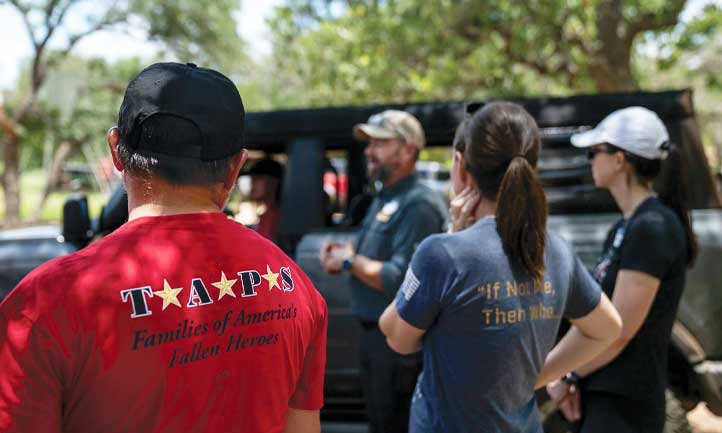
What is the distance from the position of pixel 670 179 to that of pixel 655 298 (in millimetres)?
450

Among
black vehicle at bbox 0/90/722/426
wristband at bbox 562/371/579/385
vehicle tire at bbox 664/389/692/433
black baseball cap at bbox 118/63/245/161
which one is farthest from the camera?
black vehicle at bbox 0/90/722/426

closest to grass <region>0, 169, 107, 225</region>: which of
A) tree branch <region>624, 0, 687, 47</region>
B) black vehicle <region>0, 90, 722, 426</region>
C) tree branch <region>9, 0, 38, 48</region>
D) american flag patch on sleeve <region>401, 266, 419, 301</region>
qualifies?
tree branch <region>9, 0, 38, 48</region>

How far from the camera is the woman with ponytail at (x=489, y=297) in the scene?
5.87ft

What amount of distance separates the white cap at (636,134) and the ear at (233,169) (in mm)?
1538

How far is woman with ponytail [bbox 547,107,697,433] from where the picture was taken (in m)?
2.22

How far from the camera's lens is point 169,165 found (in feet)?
4.13

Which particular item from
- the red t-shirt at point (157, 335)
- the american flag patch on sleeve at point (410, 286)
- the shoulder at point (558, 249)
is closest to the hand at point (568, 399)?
the shoulder at point (558, 249)

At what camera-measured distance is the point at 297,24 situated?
12.9 m

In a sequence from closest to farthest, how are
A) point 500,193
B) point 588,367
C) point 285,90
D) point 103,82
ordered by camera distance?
point 500,193
point 588,367
point 103,82
point 285,90

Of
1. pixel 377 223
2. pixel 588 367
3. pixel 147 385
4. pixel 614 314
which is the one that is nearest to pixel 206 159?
pixel 147 385

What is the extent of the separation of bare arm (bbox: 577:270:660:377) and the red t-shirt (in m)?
1.26

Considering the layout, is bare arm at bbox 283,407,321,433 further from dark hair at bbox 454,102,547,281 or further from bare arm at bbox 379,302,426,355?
dark hair at bbox 454,102,547,281

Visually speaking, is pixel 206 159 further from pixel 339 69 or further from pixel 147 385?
pixel 339 69

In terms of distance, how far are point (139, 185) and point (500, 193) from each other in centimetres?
97
